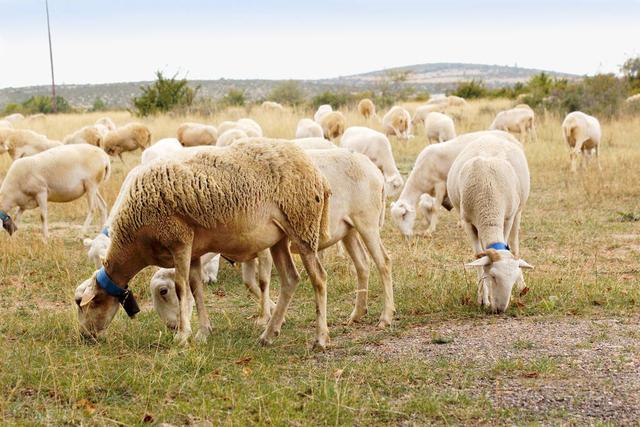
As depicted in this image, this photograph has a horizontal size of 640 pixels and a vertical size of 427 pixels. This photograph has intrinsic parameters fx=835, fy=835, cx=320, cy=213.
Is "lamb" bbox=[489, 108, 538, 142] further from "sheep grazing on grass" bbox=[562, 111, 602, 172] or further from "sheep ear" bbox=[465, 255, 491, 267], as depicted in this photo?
"sheep ear" bbox=[465, 255, 491, 267]

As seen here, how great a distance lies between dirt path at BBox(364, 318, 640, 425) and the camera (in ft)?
16.5

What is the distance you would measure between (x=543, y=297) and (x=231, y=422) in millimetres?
4290

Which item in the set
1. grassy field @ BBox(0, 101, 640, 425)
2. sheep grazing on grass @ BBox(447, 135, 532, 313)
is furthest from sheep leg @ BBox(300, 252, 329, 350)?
sheep grazing on grass @ BBox(447, 135, 532, 313)

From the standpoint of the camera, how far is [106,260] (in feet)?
21.5

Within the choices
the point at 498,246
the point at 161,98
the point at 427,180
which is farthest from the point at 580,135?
the point at 161,98

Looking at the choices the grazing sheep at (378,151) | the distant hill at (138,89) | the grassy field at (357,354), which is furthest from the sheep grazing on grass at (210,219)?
the distant hill at (138,89)

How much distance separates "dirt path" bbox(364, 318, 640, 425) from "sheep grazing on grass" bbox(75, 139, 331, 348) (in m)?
1.07

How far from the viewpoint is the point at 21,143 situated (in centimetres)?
1769

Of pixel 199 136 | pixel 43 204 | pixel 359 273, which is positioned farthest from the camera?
pixel 199 136

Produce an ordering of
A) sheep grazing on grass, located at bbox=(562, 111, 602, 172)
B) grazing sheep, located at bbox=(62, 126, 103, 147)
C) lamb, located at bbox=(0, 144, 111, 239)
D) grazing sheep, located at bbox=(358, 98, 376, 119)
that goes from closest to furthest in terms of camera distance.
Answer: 1. lamb, located at bbox=(0, 144, 111, 239)
2. sheep grazing on grass, located at bbox=(562, 111, 602, 172)
3. grazing sheep, located at bbox=(62, 126, 103, 147)
4. grazing sheep, located at bbox=(358, 98, 376, 119)

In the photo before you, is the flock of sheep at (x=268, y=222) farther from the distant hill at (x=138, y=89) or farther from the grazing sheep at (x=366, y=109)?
the distant hill at (x=138, y=89)

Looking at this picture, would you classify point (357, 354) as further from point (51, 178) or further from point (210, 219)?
point (51, 178)

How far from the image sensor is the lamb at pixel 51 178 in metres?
12.3

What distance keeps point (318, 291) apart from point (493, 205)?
233cm
